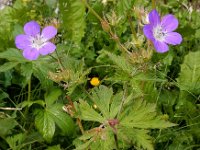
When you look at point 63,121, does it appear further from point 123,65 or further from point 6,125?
point 123,65

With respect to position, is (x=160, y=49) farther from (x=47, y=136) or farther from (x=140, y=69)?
(x=47, y=136)

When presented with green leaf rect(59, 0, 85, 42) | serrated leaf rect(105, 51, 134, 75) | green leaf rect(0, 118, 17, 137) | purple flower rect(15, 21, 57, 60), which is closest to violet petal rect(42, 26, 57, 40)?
purple flower rect(15, 21, 57, 60)

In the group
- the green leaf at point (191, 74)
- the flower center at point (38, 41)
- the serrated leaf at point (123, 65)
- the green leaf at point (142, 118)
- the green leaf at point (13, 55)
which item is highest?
the flower center at point (38, 41)

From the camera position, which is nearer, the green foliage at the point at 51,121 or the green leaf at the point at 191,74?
the green foliage at the point at 51,121

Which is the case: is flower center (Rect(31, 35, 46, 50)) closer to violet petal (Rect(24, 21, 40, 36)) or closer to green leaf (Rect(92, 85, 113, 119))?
violet petal (Rect(24, 21, 40, 36))

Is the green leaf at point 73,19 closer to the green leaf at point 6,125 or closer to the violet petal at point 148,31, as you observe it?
the green leaf at point 6,125

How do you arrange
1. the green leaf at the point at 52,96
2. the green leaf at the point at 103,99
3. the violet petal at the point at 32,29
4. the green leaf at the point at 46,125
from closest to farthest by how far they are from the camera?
the green leaf at the point at 103,99 → the violet petal at the point at 32,29 → the green leaf at the point at 46,125 → the green leaf at the point at 52,96

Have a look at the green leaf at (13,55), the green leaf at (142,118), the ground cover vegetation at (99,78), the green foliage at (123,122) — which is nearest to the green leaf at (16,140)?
the ground cover vegetation at (99,78)

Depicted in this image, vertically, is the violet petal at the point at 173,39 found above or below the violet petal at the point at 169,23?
below
